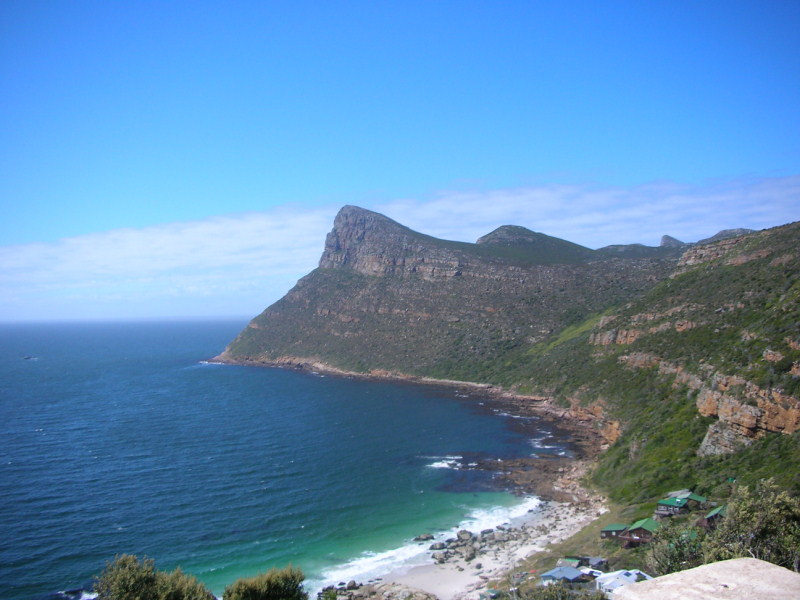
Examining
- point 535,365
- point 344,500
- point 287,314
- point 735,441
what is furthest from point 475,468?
point 287,314

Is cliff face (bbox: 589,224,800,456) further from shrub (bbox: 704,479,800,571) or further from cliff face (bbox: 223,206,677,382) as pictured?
cliff face (bbox: 223,206,677,382)

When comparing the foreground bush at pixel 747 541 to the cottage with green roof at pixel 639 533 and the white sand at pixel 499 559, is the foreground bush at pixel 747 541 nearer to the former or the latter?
the cottage with green roof at pixel 639 533

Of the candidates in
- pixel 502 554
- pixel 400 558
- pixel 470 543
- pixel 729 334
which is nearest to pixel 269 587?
pixel 400 558

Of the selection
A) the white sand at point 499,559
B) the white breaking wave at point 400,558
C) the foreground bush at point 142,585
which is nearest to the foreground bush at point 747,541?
the white sand at point 499,559

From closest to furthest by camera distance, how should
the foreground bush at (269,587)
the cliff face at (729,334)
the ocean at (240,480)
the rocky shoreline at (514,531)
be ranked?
the foreground bush at (269,587) < the rocky shoreline at (514,531) < the ocean at (240,480) < the cliff face at (729,334)

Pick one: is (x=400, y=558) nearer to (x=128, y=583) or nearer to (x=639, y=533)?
(x=639, y=533)

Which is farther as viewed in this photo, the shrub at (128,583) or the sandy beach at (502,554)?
the sandy beach at (502,554)

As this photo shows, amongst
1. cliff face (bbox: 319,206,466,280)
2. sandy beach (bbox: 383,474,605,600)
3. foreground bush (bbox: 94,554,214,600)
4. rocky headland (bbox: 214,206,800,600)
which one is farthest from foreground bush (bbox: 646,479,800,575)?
A: cliff face (bbox: 319,206,466,280)

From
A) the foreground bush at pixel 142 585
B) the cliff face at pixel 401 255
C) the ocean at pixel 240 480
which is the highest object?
the cliff face at pixel 401 255
